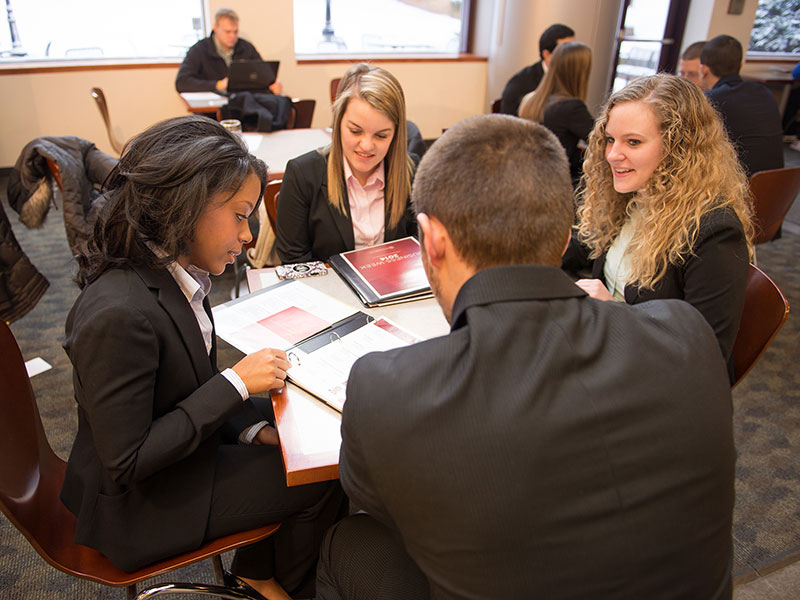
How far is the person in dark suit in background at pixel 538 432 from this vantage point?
0.71m

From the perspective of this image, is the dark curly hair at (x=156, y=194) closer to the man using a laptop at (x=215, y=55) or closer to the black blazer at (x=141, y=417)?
the black blazer at (x=141, y=417)

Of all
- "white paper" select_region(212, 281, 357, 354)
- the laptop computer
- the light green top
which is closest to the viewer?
"white paper" select_region(212, 281, 357, 354)

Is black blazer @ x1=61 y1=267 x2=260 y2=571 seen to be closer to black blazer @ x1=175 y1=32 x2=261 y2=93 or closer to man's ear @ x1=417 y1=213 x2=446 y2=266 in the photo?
man's ear @ x1=417 y1=213 x2=446 y2=266

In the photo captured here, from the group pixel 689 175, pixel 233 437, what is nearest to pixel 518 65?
pixel 689 175

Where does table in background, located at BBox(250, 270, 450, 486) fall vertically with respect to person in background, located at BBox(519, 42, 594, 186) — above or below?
below

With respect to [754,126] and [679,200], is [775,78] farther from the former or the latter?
[679,200]

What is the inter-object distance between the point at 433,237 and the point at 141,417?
0.66 metres

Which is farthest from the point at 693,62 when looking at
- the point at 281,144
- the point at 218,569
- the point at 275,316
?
the point at 218,569

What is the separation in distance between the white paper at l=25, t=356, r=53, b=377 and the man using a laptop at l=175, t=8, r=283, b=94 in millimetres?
3121

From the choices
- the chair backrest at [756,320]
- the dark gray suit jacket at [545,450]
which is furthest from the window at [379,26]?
the dark gray suit jacket at [545,450]

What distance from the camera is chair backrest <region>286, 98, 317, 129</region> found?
4.37 m

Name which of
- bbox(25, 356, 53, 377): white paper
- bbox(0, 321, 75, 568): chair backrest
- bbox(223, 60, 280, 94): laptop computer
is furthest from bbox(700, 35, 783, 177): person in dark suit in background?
bbox(25, 356, 53, 377): white paper

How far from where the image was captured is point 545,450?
70 cm

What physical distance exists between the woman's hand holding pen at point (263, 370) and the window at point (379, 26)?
5.73 m
